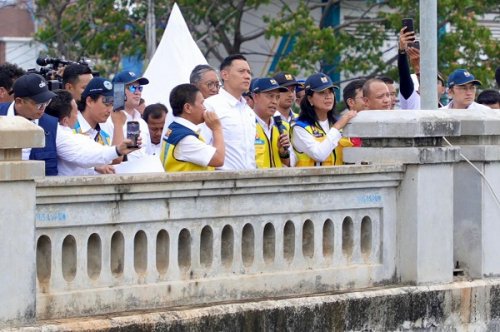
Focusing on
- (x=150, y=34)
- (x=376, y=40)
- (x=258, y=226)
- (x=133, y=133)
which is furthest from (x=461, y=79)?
(x=376, y=40)

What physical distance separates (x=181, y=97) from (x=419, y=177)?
1.77m

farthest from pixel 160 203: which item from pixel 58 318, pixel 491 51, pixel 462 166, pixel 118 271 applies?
pixel 491 51

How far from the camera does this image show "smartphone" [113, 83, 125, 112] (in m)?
9.40

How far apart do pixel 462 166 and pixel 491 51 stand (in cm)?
1544

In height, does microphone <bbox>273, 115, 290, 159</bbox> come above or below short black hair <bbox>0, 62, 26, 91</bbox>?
below

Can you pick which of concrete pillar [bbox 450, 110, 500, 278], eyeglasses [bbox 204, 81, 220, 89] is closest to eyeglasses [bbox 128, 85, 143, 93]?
eyeglasses [bbox 204, 81, 220, 89]

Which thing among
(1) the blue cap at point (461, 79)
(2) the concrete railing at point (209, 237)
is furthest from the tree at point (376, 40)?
(2) the concrete railing at point (209, 237)

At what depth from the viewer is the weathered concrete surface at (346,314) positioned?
24.4ft

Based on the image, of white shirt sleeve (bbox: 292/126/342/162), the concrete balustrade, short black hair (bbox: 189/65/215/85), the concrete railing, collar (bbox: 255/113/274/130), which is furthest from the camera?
short black hair (bbox: 189/65/215/85)

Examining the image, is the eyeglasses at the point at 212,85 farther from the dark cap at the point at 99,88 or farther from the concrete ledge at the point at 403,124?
the concrete ledge at the point at 403,124

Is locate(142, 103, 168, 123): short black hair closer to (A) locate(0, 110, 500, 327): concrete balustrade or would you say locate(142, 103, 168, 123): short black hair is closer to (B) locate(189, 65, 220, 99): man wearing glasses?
(B) locate(189, 65, 220, 99): man wearing glasses

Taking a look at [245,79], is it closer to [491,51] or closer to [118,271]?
[118,271]

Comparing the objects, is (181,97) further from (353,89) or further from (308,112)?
(353,89)

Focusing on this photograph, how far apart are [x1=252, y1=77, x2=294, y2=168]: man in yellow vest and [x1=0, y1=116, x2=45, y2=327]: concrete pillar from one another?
3.03 metres
